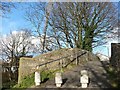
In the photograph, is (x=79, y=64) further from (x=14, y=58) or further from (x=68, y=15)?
(x=14, y=58)

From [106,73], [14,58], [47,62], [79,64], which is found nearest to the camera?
[106,73]

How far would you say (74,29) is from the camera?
66.7ft

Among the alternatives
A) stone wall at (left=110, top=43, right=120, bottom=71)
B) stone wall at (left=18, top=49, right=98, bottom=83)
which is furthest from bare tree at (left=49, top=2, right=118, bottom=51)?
stone wall at (left=18, top=49, right=98, bottom=83)

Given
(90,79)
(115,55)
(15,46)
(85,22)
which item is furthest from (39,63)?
(15,46)

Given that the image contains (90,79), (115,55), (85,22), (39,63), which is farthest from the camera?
(85,22)

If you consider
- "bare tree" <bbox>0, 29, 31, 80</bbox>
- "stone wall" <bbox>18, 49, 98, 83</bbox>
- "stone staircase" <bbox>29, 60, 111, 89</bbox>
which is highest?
"bare tree" <bbox>0, 29, 31, 80</bbox>

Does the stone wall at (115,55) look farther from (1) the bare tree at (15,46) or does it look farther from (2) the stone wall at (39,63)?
(1) the bare tree at (15,46)

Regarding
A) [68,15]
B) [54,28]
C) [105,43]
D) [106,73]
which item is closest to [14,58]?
[54,28]

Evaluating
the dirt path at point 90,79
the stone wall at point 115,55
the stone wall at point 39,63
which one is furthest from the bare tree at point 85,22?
the dirt path at point 90,79

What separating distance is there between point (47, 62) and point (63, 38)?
639 cm

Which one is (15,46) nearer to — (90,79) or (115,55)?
(115,55)

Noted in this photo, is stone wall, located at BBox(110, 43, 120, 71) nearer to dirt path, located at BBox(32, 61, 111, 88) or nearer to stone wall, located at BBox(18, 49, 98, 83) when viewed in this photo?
dirt path, located at BBox(32, 61, 111, 88)

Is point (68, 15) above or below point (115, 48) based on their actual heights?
above

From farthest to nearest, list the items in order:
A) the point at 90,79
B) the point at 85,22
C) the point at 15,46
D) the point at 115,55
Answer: the point at 15,46 < the point at 85,22 < the point at 115,55 < the point at 90,79
